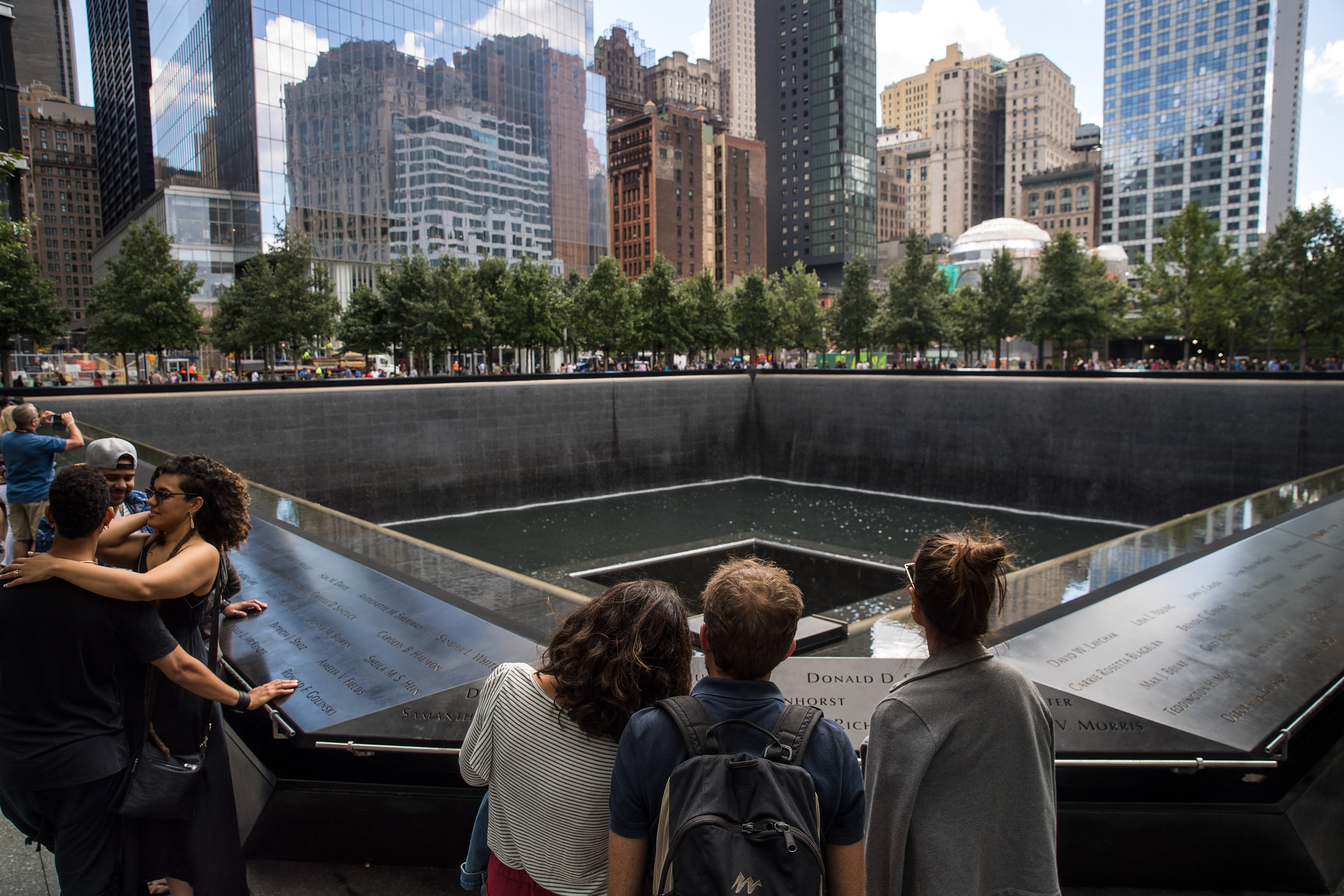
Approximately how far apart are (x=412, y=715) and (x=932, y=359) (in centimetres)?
6445

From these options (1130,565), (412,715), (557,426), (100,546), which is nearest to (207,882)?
(412,715)

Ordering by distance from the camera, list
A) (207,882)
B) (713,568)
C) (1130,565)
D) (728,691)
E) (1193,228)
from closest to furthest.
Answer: (728,691) → (207,882) → (1130,565) → (713,568) → (1193,228)

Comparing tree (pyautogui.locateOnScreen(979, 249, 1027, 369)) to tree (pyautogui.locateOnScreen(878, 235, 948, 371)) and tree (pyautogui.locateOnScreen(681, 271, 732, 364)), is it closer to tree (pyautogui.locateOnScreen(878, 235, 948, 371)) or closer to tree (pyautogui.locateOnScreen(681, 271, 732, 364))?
tree (pyautogui.locateOnScreen(878, 235, 948, 371))

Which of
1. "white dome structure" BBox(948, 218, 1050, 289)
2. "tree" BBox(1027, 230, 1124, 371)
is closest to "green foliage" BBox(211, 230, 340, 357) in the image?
"tree" BBox(1027, 230, 1124, 371)

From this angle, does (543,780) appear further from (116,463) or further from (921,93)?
(921,93)

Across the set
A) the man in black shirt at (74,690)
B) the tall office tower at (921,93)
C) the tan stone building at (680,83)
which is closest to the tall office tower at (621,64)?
the tan stone building at (680,83)

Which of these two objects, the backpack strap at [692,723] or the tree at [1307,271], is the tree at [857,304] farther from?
the backpack strap at [692,723]

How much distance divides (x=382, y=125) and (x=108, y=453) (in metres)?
58.1

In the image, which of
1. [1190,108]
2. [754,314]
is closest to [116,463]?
[754,314]

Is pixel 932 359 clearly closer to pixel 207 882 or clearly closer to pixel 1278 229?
pixel 1278 229

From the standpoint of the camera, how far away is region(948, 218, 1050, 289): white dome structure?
264 ft

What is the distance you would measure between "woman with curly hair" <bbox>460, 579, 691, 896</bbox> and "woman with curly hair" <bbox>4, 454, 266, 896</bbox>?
52.6 inches

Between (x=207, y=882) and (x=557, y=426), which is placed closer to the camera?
(x=207, y=882)

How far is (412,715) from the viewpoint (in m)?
3.55
